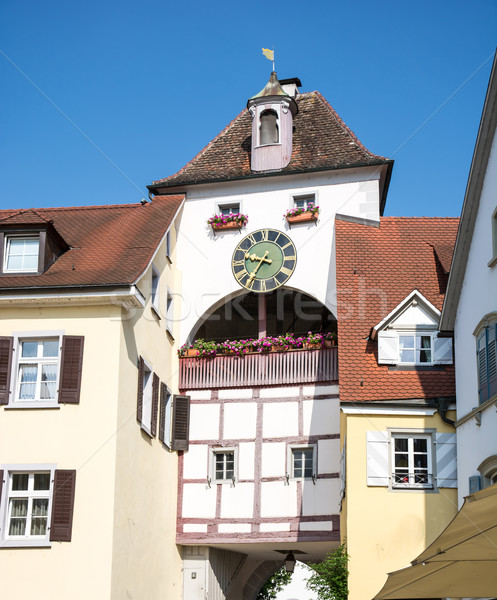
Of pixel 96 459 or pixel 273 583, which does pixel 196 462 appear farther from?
pixel 273 583

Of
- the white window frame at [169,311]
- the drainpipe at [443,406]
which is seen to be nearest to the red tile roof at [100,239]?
the white window frame at [169,311]

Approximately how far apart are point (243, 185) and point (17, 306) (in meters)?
8.38

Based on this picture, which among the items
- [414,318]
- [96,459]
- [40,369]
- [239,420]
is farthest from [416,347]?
[40,369]

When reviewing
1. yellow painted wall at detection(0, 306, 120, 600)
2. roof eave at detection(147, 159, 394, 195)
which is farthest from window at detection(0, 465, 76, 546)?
roof eave at detection(147, 159, 394, 195)

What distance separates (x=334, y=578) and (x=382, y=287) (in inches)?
285

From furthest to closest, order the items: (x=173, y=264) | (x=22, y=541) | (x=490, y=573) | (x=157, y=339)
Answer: (x=173, y=264) < (x=157, y=339) < (x=22, y=541) < (x=490, y=573)

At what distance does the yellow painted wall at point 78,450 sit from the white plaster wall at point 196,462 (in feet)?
17.7

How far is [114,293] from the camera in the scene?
2066 centimetres

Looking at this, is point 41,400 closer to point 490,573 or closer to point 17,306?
point 17,306

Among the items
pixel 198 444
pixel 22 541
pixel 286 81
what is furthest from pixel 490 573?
pixel 286 81

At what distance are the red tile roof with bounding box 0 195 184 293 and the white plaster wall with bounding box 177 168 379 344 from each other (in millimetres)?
1044

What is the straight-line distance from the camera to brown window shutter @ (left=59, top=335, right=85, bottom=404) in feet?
67.1

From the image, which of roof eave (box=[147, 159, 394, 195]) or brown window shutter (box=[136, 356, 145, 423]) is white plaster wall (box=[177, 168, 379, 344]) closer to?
roof eave (box=[147, 159, 394, 195])

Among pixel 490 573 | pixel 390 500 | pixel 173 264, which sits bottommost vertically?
pixel 490 573
